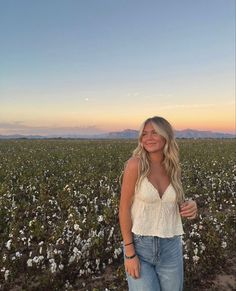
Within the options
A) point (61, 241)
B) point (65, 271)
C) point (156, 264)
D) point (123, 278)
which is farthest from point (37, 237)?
point (156, 264)

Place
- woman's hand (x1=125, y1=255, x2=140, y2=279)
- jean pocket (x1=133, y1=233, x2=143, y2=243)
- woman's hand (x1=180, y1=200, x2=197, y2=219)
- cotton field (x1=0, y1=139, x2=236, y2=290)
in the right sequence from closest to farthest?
woman's hand (x1=125, y1=255, x2=140, y2=279) → jean pocket (x1=133, y1=233, x2=143, y2=243) → woman's hand (x1=180, y1=200, x2=197, y2=219) → cotton field (x1=0, y1=139, x2=236, y2=290)

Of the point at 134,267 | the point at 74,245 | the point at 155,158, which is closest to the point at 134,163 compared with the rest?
the point at 155,158

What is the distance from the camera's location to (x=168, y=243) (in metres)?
3.59

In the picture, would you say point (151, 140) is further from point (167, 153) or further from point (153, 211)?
point (153, 211)

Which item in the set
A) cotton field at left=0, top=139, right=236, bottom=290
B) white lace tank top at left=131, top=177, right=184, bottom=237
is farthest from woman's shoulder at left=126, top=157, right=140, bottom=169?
cotton field at left=0, top=139, right=236, bottom=290

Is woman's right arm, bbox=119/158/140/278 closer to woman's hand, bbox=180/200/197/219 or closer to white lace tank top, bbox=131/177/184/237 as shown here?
white lace tank top, bbox=131/177/184/237

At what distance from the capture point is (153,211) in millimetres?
3551

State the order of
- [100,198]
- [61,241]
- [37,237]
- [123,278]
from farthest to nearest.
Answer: [100,198]
[37,237]
[61,241]
[123,278]

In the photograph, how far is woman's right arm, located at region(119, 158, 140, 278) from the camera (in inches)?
135

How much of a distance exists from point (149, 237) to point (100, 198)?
10.4 meters

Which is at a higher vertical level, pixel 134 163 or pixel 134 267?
pixel 134 163

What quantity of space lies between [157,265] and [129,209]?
59 centimetres

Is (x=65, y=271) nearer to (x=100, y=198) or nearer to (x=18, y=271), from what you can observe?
(x=18, y=271)

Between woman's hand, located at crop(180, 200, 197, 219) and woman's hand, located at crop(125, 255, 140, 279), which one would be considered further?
woman's hand, located at crop(180, 200, 197, 219)
